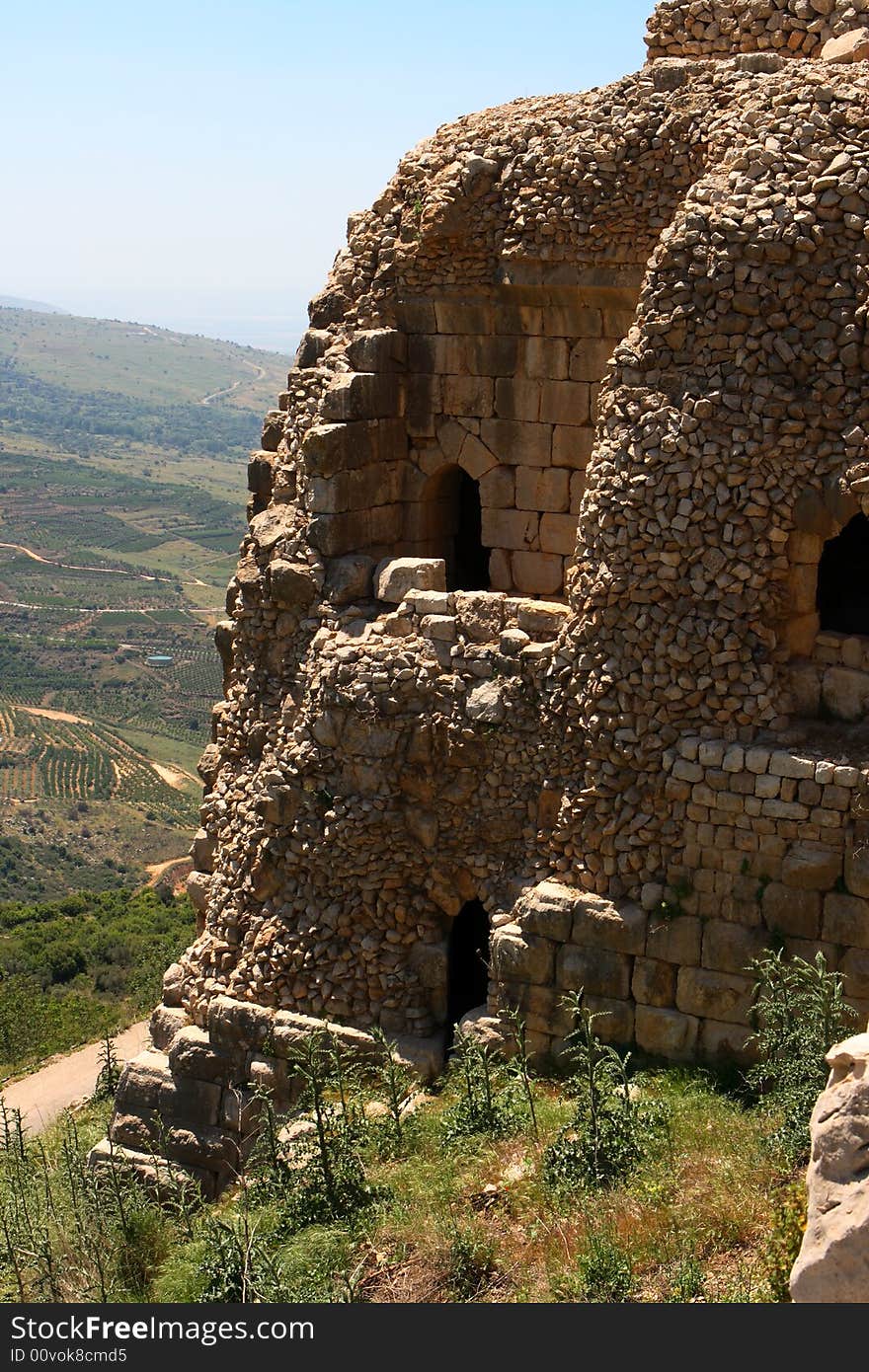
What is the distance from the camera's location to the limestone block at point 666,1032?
32.7 feet

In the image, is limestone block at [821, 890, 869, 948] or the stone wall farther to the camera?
the stone wall

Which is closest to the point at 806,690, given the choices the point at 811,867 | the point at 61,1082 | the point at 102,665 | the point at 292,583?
the point at 811,867

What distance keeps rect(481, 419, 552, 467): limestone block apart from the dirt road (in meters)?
8.28

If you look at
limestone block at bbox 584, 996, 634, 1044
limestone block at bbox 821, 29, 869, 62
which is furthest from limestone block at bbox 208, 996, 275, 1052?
limestone block at bbox 821, 29, 869, 62

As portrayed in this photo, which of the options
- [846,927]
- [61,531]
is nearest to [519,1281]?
[846,927]

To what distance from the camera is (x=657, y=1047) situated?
33.0 feet

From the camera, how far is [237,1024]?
1157 cm

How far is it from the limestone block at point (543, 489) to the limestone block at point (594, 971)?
10.6 feet

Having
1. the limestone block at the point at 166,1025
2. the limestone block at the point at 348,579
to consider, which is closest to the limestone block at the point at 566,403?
the limestone block at the point at 348,579

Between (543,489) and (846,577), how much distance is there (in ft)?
7.62

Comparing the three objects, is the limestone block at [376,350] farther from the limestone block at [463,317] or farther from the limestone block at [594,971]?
the limestone block at [594,971]

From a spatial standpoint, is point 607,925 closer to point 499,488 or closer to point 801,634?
point 801,634

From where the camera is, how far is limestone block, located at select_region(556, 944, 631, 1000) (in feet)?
33.5

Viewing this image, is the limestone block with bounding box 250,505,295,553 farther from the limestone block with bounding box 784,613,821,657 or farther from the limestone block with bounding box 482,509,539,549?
the limestone block with bounding box 784,613,821,657
